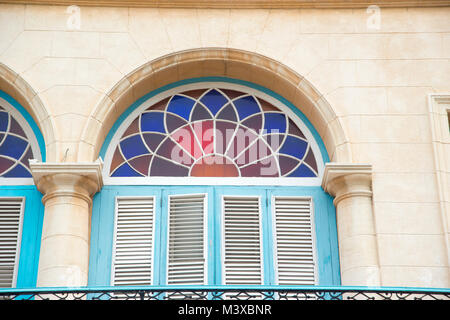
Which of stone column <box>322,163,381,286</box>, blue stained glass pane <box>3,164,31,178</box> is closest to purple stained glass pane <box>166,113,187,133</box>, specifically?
blue stained glass pane <box>3,164,31,178</box>

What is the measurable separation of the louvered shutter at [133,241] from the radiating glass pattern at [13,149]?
1.57m

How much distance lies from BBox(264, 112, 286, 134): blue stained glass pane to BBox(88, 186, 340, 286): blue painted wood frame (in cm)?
99

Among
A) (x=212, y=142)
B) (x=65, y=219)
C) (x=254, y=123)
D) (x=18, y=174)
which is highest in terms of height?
(x=254, y=123)

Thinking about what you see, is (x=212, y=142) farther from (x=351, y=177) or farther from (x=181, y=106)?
(x=351, y=177)

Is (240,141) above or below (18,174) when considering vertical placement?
above

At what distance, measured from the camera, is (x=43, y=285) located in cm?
1073

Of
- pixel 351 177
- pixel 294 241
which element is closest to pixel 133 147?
pixel 294 241

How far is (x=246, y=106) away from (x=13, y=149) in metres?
3.51

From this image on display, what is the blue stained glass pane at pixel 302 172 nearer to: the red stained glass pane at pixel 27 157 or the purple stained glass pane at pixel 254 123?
the purple stained glass pane at pixel 254 123

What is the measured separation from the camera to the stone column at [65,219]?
1084cm

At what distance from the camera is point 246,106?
12.7m

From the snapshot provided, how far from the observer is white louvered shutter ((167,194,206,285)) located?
11.3 m
